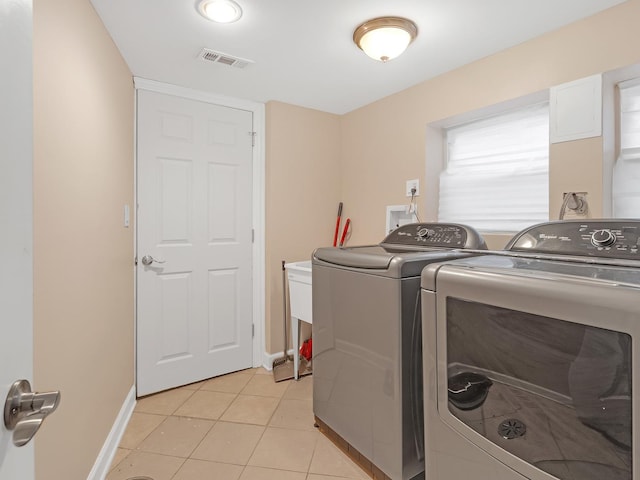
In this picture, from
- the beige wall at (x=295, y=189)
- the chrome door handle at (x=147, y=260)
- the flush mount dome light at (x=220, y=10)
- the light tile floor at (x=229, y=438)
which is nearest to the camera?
the flush mount dome light at (x=220, y=10)

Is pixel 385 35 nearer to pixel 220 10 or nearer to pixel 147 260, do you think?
pixel 220 10

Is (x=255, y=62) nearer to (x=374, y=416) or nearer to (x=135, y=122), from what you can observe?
(x=135, y=122)

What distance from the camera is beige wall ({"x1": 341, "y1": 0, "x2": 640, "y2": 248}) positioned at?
1.59 m

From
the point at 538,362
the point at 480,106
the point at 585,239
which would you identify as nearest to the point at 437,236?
the point at 585,239

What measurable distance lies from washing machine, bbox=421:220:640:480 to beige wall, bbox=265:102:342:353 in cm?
179

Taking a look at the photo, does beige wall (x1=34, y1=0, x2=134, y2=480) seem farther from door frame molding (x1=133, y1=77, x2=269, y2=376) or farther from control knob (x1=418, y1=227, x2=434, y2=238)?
control knob (x1=418, y1=227, x2=434, y2=238)

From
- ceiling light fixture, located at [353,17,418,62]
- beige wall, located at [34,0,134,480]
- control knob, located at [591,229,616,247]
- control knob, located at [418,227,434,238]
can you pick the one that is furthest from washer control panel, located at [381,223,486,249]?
beige wall, located at [34,0,134,480]

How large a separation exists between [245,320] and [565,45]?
267cm

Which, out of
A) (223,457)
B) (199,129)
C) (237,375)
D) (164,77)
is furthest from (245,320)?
(164,77)

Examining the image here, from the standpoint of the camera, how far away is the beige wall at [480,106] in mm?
1591

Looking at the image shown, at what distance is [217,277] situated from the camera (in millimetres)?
2662

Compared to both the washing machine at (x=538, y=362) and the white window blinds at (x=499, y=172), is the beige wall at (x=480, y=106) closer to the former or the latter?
the white window blinds at (x=499, y=172)

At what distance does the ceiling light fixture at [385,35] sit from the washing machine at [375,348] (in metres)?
0.95

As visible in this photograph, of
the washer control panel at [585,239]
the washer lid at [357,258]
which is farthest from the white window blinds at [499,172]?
the washer lid at [357,258]
